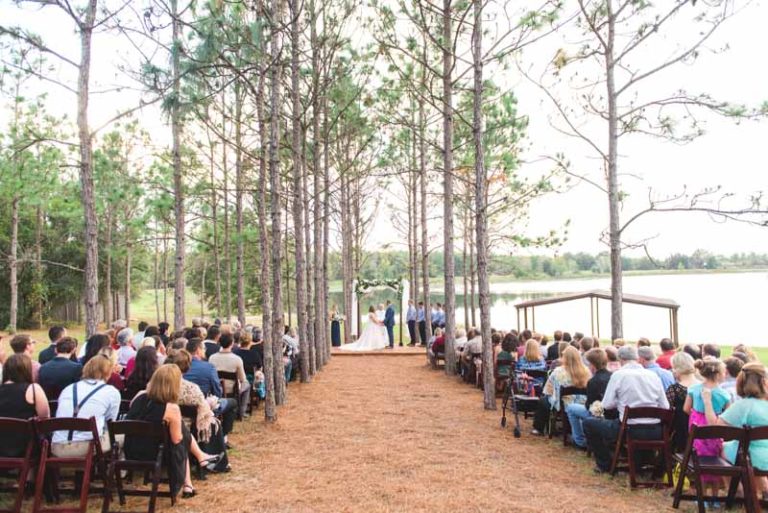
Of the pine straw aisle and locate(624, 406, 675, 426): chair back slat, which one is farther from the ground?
locate(624, 406, 675, 426): chair back slat

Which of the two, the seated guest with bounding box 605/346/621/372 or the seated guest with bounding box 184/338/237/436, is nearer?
the seated guest with bounding box 184/338/237/436

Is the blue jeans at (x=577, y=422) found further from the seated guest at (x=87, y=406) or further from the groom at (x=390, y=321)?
the groom at (x=390, y=321)

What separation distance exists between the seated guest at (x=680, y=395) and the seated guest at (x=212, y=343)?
5870 mm

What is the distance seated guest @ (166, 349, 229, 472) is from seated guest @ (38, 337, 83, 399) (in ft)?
3.52

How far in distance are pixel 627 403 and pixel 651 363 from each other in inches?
39.3

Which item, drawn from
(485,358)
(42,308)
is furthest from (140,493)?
(42,308)

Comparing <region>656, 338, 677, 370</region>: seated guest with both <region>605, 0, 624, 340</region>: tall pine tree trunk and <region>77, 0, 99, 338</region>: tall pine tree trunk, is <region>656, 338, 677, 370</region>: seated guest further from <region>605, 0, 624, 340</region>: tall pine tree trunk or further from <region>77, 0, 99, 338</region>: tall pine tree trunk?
<region>77, 0, 99, 338</region>: tall pine tree trunk

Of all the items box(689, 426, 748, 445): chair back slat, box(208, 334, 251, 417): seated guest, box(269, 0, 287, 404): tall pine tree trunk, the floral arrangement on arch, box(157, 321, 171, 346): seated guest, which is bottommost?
box(689, 426, 748, 445): chair back slat

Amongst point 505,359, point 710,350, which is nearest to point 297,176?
point 505,359

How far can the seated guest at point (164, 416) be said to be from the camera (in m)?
4.47

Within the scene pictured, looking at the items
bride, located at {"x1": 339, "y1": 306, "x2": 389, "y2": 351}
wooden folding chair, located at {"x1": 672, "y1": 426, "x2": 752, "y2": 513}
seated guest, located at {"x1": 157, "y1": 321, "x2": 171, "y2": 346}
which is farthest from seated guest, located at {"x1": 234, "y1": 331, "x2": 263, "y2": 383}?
bride, located at {"x1": 339, "y1": 306, "x2": 389, "y2": 351}

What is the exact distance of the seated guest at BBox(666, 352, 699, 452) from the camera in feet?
17.7

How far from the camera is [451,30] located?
39.1ft

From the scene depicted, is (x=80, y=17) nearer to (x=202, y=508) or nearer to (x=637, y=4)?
(x=202, y=508)
